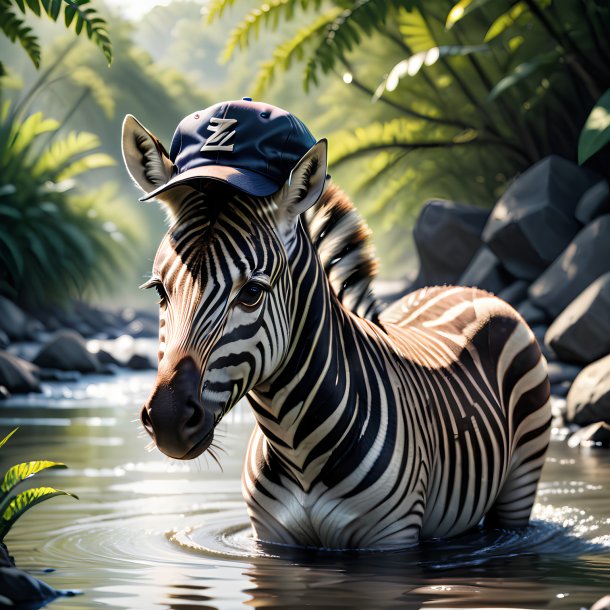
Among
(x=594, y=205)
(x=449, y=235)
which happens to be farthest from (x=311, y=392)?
(x=449, y=235)

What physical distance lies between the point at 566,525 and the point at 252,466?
5.64 feet

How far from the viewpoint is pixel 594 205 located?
44.4 ft

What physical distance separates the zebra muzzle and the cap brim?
55 cm

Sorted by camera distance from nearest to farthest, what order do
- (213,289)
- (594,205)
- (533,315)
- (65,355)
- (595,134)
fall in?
(213,289), (595,134), (533,315), (594,205), (65,355)

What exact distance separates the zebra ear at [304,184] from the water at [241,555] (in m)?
0.88

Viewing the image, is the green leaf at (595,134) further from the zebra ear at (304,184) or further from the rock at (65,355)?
the rock at (65,355)

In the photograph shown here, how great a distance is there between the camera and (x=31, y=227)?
63.1ft

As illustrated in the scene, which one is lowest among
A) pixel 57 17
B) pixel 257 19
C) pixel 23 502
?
pixel 23 502

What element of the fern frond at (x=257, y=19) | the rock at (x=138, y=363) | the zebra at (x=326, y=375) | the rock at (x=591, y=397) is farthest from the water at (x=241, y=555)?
the rock at (x=138, y=363)

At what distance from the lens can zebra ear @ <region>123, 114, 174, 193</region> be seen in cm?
371

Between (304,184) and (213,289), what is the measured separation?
474mm

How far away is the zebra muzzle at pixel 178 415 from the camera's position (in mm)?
3258

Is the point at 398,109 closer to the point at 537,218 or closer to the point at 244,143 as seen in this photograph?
the point at 537,218

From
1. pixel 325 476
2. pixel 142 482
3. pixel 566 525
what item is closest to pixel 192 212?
pixel 325 476
